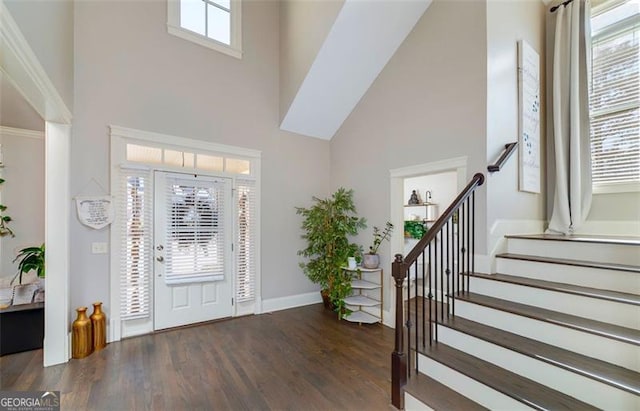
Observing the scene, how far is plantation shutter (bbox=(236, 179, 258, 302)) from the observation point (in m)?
4.09

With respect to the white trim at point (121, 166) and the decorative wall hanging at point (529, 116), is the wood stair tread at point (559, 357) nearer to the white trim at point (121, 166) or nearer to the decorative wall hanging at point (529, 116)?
the decorative wall hanging at point (529, 116)

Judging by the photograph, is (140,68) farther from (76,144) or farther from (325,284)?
(325,284)

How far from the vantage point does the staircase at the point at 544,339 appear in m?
1.61

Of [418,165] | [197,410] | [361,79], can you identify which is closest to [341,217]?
[418,165]

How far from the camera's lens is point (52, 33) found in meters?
2.28

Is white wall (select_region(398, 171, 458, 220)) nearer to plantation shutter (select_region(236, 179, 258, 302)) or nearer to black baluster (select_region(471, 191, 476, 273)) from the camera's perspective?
black baluster (select_region(471, 191, 476, 273))

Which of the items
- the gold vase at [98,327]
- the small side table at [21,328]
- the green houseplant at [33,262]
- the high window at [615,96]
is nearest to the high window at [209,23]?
the green houseplant at [33,262]

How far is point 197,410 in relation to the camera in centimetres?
205

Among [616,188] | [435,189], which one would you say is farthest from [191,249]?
[616,188]

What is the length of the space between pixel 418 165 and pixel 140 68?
→ 361 centimetres

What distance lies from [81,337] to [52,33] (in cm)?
279

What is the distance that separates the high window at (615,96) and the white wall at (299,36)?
309 cm

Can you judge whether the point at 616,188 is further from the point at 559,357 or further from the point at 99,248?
the point at 99,248

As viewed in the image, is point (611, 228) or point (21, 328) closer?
point (21, 328)
